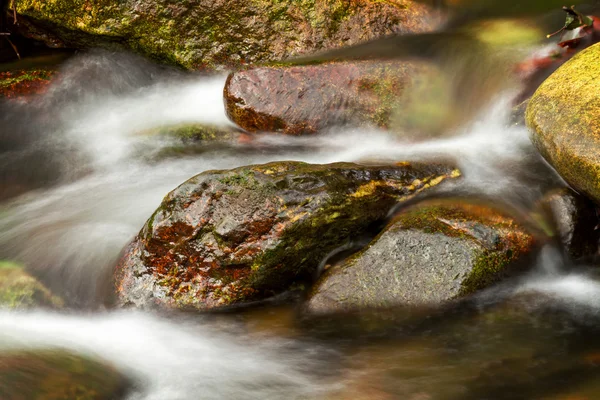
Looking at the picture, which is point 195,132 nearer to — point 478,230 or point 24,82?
point 24,82

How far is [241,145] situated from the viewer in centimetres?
674

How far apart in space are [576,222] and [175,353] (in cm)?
332

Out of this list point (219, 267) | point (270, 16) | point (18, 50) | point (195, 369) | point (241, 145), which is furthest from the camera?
point (18, 50)

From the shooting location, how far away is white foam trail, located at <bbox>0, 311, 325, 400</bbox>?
153 inches

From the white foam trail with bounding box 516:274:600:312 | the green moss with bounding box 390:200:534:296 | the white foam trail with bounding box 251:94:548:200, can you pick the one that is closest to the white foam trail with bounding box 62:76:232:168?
the white foam trail with bounding box 251:94:548:200

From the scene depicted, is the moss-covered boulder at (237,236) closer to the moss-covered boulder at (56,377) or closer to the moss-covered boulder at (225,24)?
the moss-covered boulder at (56,377)

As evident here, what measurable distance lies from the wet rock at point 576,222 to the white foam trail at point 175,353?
2.30 meters

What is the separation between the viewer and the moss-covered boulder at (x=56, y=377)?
3531 millimetres

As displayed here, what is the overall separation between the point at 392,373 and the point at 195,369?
1.36 m

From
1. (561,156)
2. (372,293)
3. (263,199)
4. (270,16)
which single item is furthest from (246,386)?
(270,16)

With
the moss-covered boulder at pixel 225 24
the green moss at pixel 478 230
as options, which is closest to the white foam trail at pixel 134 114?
the moss-covered boulder at pixel 225 24

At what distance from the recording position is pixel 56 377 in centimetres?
370

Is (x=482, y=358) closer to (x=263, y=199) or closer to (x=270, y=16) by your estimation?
(x=263, y=199)

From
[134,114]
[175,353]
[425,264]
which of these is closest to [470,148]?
[425,264]
